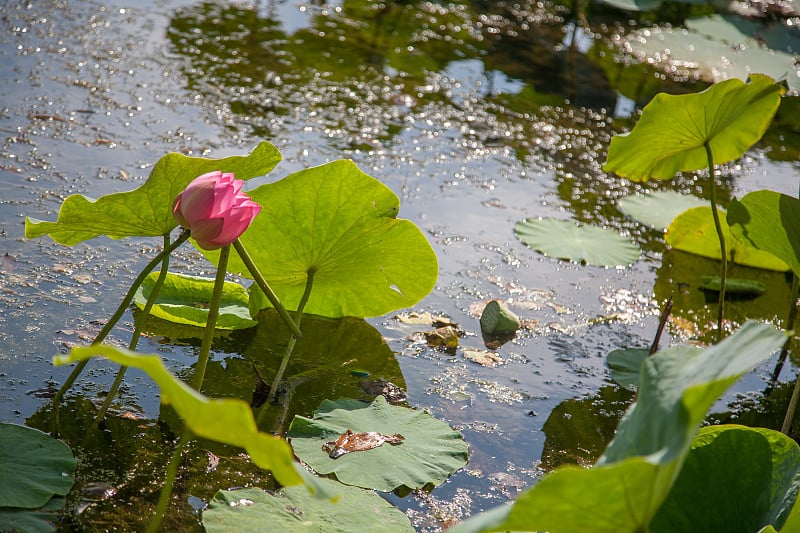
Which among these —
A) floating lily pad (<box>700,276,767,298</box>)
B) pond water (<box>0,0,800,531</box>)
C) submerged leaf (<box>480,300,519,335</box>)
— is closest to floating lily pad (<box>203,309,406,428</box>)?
pond water (<box>0,0,800,531</box>)

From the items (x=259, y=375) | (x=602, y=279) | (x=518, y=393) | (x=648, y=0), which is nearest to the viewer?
(x=259, y=375)

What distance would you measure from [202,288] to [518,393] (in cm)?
73

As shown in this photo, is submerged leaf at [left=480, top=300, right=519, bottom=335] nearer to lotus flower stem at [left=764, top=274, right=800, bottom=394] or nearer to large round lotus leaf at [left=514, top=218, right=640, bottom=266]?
large round lotus leaf at [left=514, top=218, right=640, bottom=266]

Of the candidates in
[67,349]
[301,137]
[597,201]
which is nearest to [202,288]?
[67,349]

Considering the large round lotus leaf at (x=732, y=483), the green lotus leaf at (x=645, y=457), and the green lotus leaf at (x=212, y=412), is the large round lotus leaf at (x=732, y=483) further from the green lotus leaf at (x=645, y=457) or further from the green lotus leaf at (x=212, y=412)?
the green lotus leaf at (x=212, y=412)

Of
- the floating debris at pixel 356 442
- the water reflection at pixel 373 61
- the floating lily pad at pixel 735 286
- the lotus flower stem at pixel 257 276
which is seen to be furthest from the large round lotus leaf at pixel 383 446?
the water reflection at pixel 373 61

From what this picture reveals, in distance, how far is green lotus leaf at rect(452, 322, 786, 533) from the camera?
29.3 inches

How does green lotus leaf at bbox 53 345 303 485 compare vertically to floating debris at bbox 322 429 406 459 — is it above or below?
above

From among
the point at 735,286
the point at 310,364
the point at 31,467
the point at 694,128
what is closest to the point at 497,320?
the point at 310,364

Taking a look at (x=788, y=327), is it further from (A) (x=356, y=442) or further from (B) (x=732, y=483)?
(A) (x=356, y=442)

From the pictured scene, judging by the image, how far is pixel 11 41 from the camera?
10.1ft

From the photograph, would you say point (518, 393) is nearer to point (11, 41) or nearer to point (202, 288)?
point (202, 288)

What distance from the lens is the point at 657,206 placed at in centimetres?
276

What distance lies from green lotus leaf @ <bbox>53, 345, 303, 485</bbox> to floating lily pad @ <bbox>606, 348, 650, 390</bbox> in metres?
1.22
